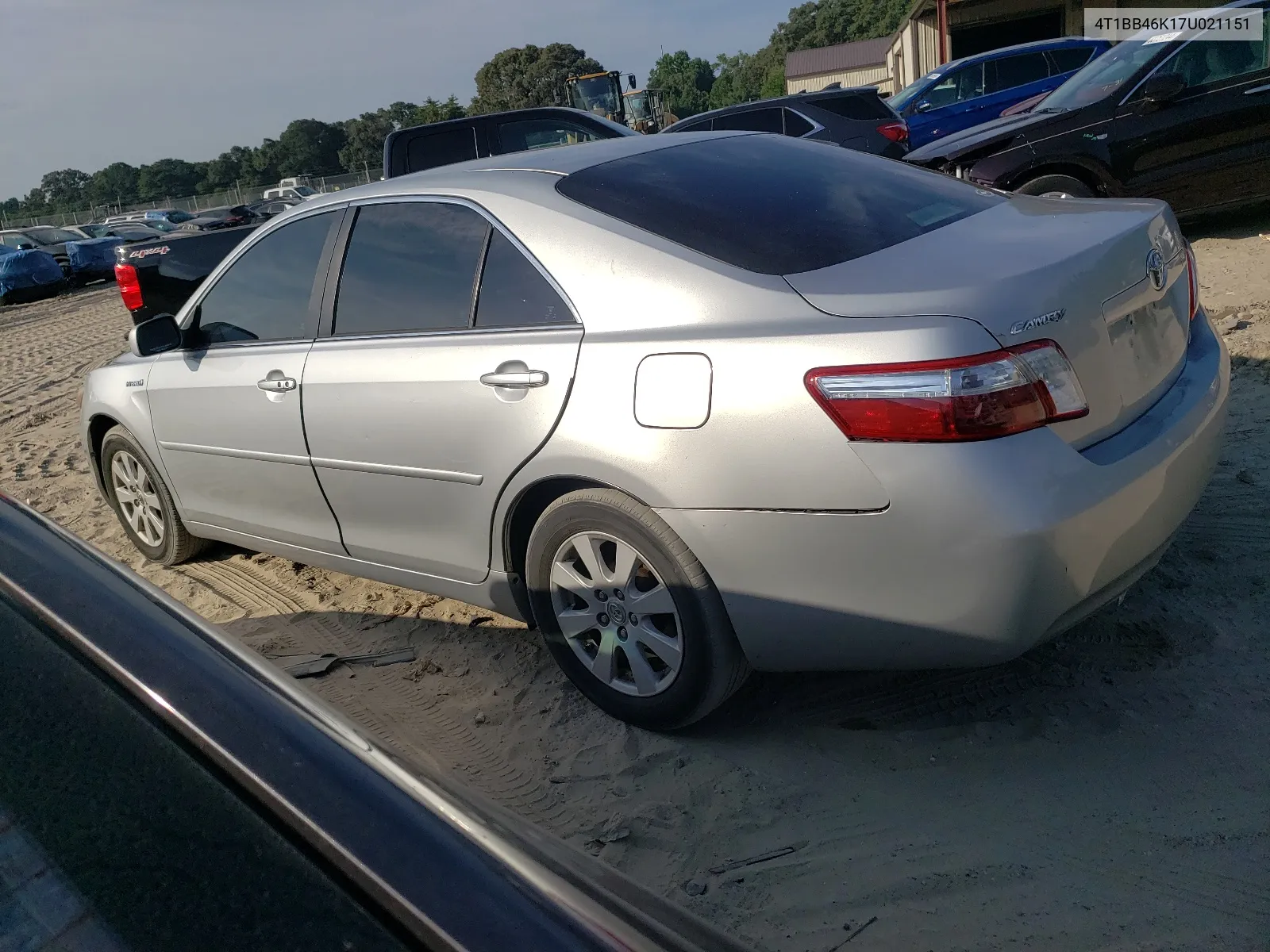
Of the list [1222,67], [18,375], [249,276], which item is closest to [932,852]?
[249,276]

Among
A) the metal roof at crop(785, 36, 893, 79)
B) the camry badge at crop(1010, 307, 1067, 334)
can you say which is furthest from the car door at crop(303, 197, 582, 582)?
the metal roof at crop(785, 36, 893, 79)

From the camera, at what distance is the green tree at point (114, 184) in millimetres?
74562

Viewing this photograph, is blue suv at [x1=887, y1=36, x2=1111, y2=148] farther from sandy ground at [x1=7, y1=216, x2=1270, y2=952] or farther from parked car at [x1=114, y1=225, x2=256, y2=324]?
sandy ground at [x1=7, y1=216, x2=1270, y2=952]

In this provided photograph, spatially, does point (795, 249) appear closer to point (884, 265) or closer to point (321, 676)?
point (884, 265)

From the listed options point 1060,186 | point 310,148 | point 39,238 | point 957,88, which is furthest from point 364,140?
point 1060,186

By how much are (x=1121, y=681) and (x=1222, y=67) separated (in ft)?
22.5

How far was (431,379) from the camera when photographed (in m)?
3.24

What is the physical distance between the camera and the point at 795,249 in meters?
2.80

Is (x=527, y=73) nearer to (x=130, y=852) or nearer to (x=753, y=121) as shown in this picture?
(x=753, y=121)

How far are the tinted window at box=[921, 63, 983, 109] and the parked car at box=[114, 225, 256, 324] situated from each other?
1089cm

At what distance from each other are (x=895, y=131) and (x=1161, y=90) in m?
3.98

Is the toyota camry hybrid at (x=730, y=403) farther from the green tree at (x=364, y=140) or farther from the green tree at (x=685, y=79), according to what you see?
the green tree at (x=685, y=79)

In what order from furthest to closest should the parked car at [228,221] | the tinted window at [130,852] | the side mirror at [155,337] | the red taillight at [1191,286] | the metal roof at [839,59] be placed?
the metal roof at [839,59], the parked car at [228,221], the side mirror at [155,337], the red taillight at [1191,286], the tinted window at [130,852]

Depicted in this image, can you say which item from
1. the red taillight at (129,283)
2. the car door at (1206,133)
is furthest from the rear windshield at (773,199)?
the red taillight at (129,283)
